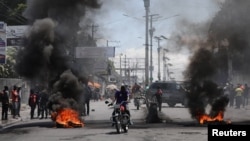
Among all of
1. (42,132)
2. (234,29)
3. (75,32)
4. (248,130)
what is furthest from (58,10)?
(248,130)

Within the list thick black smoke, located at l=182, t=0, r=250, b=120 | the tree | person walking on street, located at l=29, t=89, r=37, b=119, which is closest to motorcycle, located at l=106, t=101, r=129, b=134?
thick black smoke, located at l=182, t=0, r=250, b=120

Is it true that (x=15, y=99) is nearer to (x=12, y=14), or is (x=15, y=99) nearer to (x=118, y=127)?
(x=118, y=127)

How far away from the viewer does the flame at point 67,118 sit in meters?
18.1

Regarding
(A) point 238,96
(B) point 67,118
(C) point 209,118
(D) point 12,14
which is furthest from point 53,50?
(D) point 12,14

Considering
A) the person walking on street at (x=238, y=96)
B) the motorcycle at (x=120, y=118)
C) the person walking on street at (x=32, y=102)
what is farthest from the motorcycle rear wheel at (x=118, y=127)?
the person walking on street at (x=238, y=96)

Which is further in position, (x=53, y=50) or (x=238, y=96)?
(x=238, y=96)

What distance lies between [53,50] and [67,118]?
3.29 meters

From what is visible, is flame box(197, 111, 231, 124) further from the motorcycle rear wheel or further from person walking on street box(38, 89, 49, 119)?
person walking on street box(38, 89, 49, 119)

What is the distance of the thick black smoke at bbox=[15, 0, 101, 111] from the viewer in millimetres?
19328

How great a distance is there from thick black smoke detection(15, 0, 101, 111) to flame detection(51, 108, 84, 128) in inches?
9.7

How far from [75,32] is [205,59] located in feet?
20.8

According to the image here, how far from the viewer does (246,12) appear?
21734mm

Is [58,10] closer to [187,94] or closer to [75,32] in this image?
[75,32]

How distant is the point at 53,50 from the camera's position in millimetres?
20062
